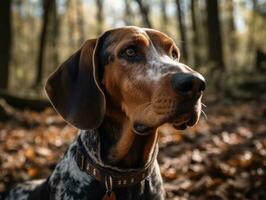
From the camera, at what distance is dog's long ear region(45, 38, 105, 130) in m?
4.17

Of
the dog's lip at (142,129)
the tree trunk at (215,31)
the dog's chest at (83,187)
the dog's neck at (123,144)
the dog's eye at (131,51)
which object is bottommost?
the tree trunk at (215,31)

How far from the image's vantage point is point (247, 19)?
40.5 meters

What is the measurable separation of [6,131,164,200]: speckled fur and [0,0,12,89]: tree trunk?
12.4 m

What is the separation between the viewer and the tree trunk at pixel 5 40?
628 inches

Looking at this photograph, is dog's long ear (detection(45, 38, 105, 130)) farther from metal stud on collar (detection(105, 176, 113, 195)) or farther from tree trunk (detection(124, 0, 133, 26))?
tree trunk (detection(124, 0, 133, 26))

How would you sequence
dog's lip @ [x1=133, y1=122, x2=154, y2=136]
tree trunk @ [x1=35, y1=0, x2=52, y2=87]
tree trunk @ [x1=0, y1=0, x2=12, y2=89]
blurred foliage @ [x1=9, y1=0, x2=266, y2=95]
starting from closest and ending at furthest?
dog's lip @ [x1=133, y1=122, x2=154, y2=136] < tree trunk @ [x1=0, y1=0, x2=12, y2=89] < tree trunk @ [x1=35, y1=0, x2=52, y2=87] < blurred foliage @ [x1=9, y1=0, x2=266, y2=95]

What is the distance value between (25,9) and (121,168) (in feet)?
145

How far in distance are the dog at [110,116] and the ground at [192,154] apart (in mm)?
1870

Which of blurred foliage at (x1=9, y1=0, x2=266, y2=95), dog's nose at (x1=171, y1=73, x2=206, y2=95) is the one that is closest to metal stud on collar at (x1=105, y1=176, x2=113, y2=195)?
dog's nose at (x1=171, y1=73, x2=206, y2=95)

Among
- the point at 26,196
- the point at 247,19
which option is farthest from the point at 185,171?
the point at 247,19

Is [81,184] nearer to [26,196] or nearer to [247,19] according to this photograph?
[26,196]

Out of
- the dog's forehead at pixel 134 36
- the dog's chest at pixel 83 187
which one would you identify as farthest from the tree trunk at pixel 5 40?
the dog's chest at pixel 83 187

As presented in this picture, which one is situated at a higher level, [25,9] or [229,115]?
[229,115]

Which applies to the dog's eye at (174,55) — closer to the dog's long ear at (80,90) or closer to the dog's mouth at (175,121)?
the dog's long ear at (80,90)
